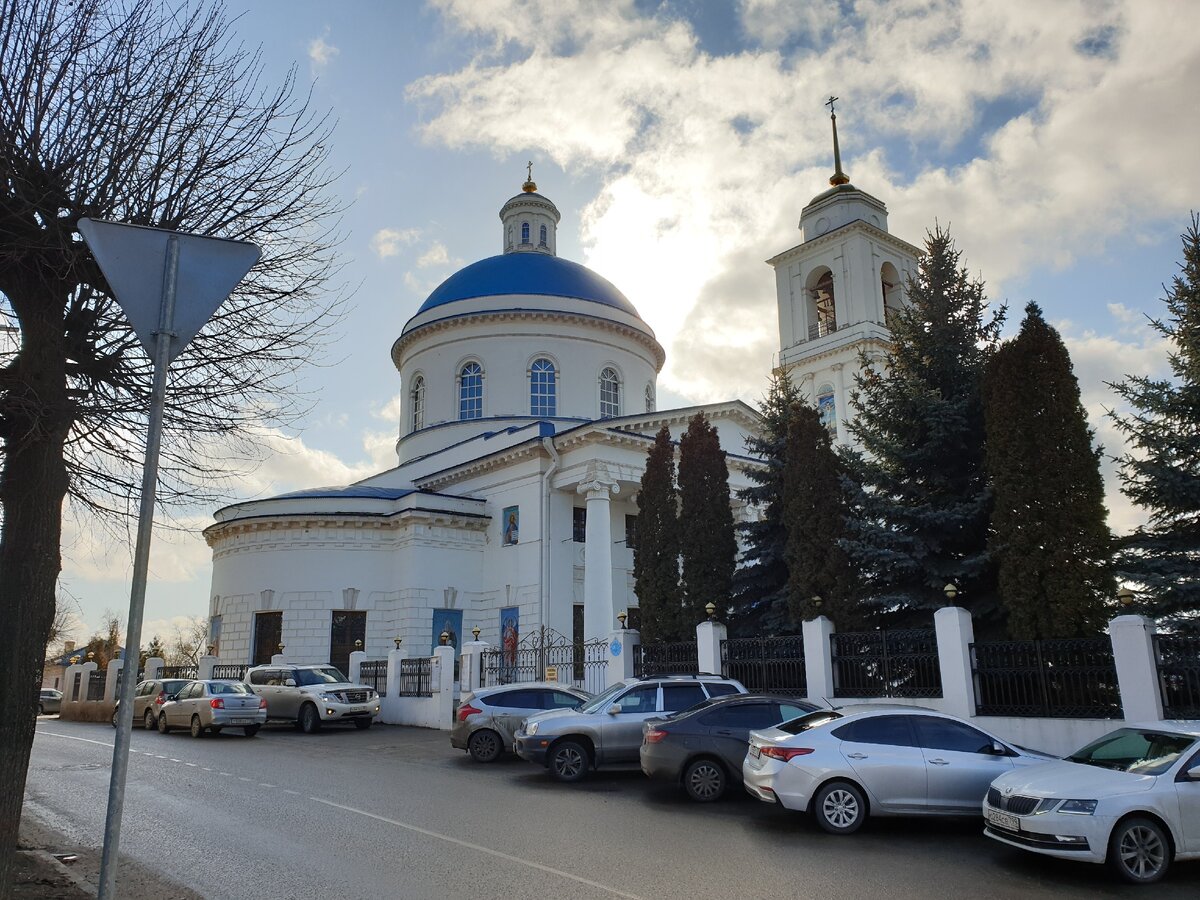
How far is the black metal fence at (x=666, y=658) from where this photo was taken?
60.1ft

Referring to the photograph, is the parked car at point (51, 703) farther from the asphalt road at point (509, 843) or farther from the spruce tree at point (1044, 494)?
the spruce tree at point (1044, 494)

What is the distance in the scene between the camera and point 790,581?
17.3 meters

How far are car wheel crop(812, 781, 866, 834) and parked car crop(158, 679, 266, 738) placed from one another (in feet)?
50.9

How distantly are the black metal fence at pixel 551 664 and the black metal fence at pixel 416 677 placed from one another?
1.56 m

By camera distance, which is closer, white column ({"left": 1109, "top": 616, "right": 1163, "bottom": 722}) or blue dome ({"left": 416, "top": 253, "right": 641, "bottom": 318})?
white column ({"left": 1109, "top": 616, "right": 1163, "bottom": 722})

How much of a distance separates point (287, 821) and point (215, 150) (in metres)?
7.06

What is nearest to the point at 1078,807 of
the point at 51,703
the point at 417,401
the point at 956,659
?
the point at 956,659

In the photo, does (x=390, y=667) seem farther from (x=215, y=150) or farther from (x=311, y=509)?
(x=215, y=150)

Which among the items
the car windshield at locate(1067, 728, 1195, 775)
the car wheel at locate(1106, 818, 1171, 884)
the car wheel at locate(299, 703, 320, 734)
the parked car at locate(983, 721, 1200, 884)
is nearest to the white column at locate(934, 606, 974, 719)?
the car windshield at locate(1067, 728, 1195, 775)

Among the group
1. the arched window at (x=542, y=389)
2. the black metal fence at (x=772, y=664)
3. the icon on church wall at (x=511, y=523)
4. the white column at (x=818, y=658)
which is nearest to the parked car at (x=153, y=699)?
the icon on church wall at (x=511, y=523)

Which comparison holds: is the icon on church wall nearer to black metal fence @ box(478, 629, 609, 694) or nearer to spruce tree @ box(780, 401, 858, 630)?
black metal fence @ box(478, 629, 609, 694)

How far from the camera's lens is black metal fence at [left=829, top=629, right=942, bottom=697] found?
14.3 m

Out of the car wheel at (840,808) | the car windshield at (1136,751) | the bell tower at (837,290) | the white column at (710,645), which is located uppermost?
the bell tower at (837,290)

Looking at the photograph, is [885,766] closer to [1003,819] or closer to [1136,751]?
[1003,819]
